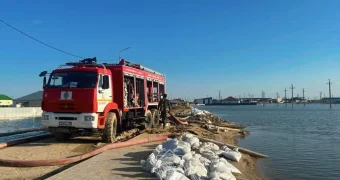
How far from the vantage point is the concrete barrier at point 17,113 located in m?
45.0

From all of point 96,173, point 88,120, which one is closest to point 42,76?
point 88,120

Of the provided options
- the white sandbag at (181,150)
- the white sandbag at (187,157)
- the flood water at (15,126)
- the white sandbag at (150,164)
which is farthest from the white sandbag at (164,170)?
the flood water at (15,126)

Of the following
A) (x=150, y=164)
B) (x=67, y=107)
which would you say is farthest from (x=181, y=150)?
(x=67, y=107)

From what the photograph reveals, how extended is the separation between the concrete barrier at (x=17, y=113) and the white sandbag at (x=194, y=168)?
42.7 m

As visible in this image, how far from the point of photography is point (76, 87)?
1207cm

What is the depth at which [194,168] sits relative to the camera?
7.39 metres

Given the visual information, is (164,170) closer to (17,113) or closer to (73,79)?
(73,79)

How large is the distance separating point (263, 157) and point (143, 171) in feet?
25.3

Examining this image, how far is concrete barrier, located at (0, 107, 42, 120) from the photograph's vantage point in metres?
45.0

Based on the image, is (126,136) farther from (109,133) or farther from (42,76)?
(42,76)

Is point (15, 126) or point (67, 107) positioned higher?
point (67, 107)

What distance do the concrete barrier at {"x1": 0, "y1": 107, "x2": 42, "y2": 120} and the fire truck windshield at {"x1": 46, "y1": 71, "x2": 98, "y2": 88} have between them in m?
36.3

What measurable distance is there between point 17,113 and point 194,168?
47.3 m

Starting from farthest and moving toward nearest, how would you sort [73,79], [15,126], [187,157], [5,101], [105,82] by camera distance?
[5,101], [15,126], [105,82], [73,79], [187,157]
